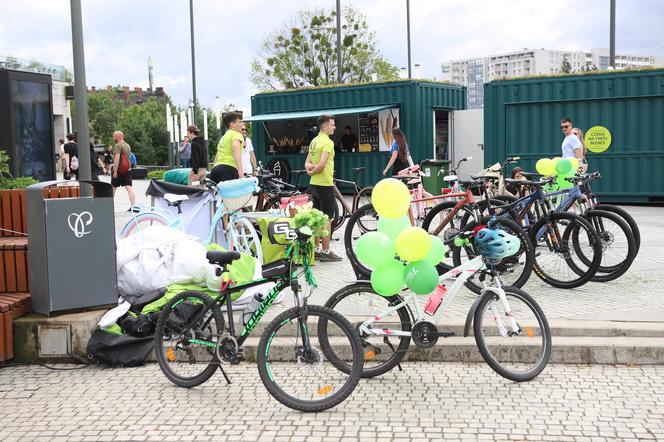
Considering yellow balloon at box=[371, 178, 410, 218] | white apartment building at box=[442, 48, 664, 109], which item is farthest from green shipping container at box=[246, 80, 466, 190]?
white apartment building at box=[442, 48, 664, 109]

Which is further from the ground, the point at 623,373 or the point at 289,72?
the point at 289,72

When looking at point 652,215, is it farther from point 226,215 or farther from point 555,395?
point 555,395

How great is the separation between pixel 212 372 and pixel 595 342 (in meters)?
2.84

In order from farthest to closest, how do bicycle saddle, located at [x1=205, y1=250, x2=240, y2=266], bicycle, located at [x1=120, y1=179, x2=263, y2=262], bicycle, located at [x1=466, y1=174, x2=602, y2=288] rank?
bicycle, located at [x1=120, y1=179, x2=263, y2=262], bicycle, located at [x1=466, y1=174, x2=602, y2=288], bicycle saddle, located at [x1=205, y1=250, x2=240, y2=266]

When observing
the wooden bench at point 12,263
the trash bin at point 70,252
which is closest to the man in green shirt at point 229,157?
the wooden bench at point 12,263

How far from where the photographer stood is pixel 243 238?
8383mm

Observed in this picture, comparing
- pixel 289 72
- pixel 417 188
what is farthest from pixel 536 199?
pixel 289 72

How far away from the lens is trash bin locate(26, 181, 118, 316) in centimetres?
619

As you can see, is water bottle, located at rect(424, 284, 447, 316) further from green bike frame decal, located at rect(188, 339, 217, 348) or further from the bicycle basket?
the bicycle basket

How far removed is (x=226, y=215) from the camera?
870 centimetres

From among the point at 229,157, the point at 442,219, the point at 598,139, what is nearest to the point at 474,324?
the point at 442,219

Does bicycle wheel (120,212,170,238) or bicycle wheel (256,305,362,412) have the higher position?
bicycle wheel (120,212,170,238)

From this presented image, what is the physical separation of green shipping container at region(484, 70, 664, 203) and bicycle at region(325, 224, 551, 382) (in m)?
12.7

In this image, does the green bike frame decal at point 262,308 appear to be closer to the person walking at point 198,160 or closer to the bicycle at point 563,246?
the bicycle at point 563,246
